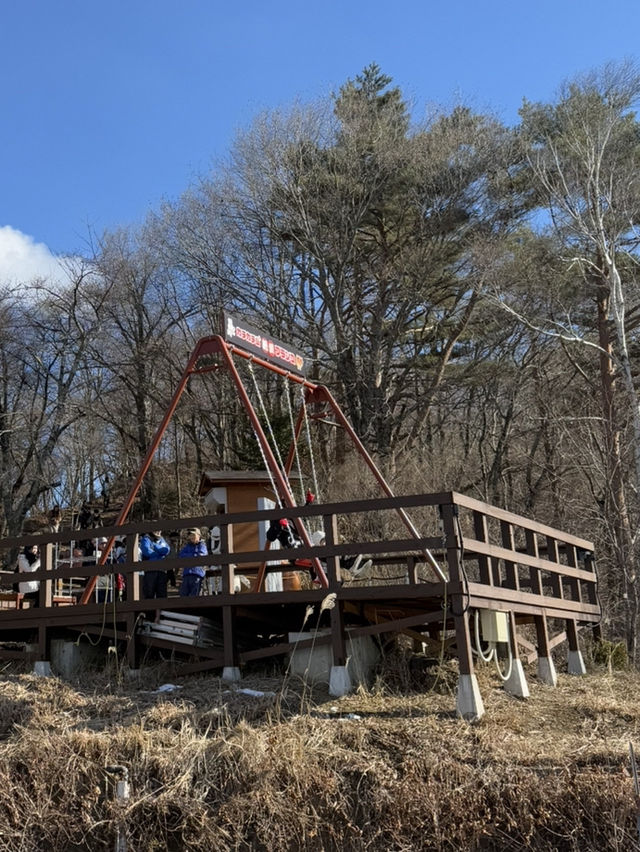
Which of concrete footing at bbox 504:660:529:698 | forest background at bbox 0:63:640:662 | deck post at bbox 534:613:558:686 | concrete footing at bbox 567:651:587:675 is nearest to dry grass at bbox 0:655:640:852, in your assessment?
concrete footing at bbox 504:660:529:698

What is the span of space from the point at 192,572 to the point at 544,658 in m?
4.94

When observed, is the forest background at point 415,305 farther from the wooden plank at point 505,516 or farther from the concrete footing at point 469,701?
the concrete footing at point 469,701

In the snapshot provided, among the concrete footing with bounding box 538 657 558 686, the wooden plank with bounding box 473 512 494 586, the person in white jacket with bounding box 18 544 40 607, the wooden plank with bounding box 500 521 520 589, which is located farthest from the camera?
the person in white jacket with bounding box 18 544 40 607

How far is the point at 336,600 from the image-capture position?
9383 mm

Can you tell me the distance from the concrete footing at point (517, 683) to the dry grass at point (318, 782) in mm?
934

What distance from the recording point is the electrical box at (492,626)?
9.39 meters

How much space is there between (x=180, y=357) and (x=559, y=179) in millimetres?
16186

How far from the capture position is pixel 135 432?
110ft

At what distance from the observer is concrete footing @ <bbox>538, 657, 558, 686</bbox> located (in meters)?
10.7

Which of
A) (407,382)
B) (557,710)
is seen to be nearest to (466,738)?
(557,710)

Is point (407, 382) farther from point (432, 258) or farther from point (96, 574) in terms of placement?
point (96, 574)

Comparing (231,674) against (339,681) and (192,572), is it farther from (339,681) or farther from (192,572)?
(192,572)

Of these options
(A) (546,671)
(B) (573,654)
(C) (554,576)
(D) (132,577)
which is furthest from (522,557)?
(D) (132,577)

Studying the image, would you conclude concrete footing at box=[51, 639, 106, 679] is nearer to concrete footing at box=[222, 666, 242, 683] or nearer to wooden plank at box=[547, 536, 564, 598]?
concrete footing at box=[222, 666, 242, 683]
